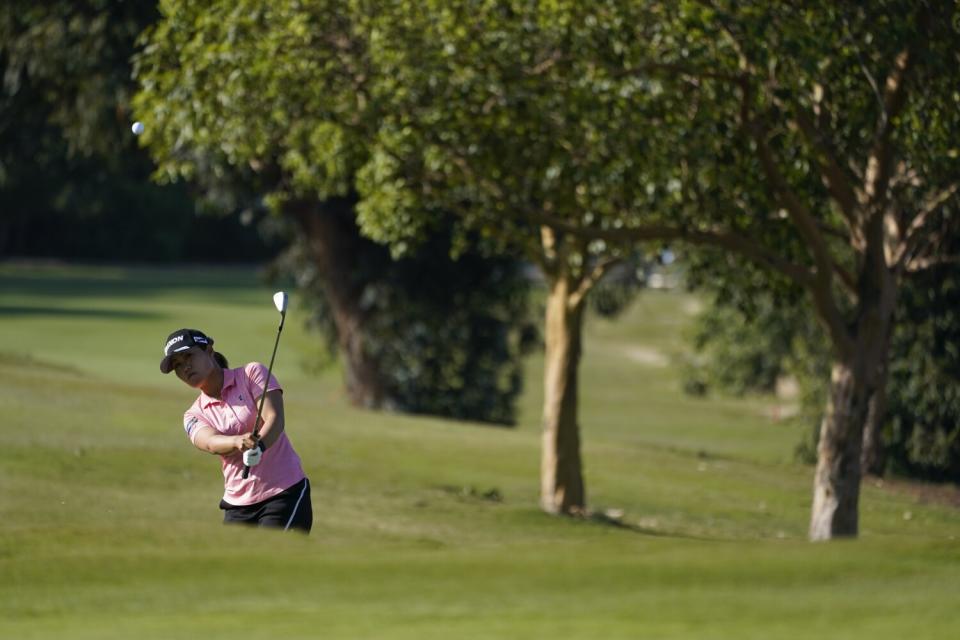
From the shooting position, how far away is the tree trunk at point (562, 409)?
58.3 feet

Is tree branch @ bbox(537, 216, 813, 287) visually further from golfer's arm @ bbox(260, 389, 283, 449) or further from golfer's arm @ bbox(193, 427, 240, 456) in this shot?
golfer's arm @ bbox(260, 389, 283, 449)

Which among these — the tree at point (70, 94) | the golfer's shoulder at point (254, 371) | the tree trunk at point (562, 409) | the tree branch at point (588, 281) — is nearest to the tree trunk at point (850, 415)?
the tree branch at point (588, 281)

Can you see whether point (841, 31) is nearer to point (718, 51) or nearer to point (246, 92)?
point (718, 51)


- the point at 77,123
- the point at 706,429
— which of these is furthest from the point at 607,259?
the point at 706,429

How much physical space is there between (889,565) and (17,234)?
75226 mm

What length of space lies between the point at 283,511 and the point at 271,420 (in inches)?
24.6

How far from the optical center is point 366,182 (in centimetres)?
1673

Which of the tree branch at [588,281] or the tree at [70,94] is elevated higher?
the tree at [70,94]

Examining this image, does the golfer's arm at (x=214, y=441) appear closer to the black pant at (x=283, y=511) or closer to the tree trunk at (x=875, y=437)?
the black pant at (x=283, y=511)

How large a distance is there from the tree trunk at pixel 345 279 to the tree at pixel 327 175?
0.09ft

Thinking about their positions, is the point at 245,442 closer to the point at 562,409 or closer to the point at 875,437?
the point at 562,409

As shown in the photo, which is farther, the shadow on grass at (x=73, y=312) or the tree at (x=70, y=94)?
the shadow on grass at (x=73, y=312)

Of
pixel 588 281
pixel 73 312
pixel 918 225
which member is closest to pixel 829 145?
pixel 918 225

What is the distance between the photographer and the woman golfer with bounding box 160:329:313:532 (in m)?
8.65
